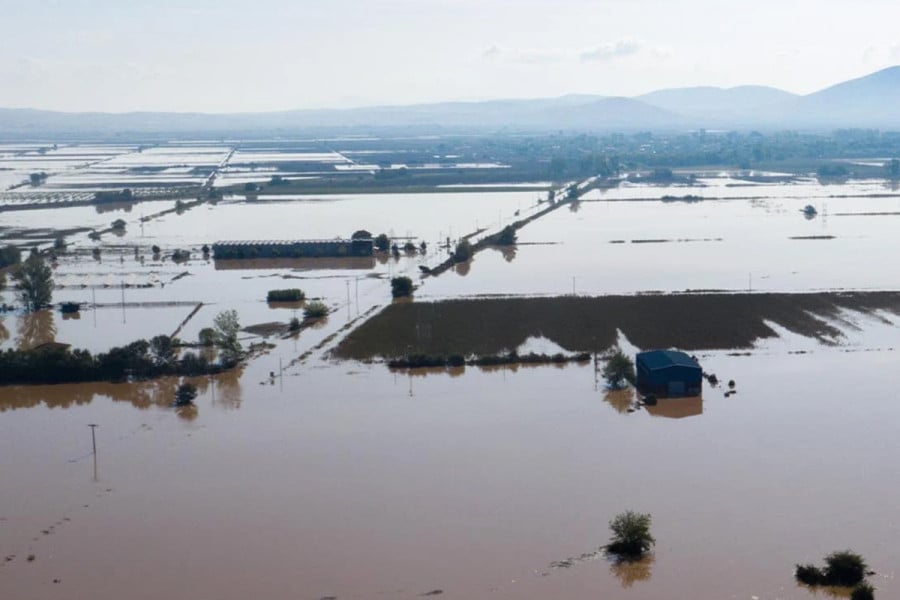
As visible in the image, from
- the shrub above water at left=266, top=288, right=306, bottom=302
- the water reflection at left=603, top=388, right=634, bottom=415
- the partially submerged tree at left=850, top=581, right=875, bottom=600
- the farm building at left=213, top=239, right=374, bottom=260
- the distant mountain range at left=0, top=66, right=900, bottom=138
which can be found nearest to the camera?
the partially submerged tree at left=850, top=581, right=875, bottom=600

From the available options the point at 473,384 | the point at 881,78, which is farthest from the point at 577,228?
the point at 881,78

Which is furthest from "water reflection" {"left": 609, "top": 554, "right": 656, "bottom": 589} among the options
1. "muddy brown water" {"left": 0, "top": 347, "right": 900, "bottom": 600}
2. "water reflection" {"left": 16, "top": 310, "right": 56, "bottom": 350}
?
"water reflection" {"left": 16, "top": 310, "right": 56, "bottom": 350}

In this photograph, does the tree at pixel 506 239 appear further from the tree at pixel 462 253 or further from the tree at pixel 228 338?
the tree at pixel 228 338

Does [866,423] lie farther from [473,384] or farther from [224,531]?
[224,531]

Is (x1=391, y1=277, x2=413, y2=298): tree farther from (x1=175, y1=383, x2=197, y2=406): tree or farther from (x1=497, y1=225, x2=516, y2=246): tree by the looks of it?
(x1=497, y1=225, x2=516, y2=246): tree

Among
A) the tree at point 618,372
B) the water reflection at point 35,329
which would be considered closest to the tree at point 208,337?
the water reflection at point 35,329

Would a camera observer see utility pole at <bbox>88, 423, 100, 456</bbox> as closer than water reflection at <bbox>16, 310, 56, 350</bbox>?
Yes
